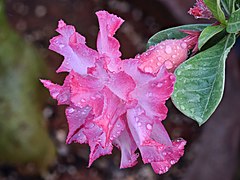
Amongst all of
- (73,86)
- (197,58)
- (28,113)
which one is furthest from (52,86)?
(28,113)

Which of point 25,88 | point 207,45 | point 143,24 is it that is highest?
point 207,45

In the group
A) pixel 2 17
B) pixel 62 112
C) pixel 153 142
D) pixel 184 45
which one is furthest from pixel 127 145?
pixel 62 112

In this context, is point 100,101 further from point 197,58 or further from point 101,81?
point 197,58

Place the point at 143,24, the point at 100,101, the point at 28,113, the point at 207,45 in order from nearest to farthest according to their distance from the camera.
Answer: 1. the point at 100,101
2. the point at 207,45
3. the point at 28,113
4. the point at 143,24

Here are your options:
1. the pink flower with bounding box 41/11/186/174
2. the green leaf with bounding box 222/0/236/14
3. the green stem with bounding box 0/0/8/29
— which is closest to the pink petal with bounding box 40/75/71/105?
the pink flower with bounding box 41/11/186/174

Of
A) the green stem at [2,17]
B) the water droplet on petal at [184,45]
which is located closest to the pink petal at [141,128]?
the water droplet on petal at [184,45]

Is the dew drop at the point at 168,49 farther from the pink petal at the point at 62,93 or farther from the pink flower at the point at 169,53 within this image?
the pink petal at the point at 62,93

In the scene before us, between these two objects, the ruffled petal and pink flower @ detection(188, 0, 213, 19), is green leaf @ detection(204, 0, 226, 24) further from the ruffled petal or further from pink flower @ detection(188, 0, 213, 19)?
the ruffled petal

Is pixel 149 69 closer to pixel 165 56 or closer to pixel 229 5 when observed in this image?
pixel 165 56
